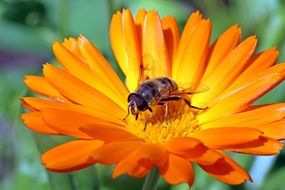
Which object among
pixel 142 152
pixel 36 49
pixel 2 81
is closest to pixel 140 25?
pixel 142 152

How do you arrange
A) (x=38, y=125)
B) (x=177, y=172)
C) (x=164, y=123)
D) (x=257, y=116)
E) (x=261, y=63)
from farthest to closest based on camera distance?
(x=164, y=123) < (x=261, y=63) < (x=257, y=116) < (x=38, y=125) < (x=177, y=172)

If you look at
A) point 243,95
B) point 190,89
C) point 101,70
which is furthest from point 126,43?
point 243,95

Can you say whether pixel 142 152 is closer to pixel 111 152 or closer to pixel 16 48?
pixel 111 152

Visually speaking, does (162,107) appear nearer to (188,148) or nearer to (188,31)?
(188,31)

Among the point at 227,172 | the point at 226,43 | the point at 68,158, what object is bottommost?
the point at 68,158

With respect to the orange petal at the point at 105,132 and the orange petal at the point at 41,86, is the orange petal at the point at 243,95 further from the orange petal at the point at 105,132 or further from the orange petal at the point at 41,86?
the orange petal at the point at 41,86

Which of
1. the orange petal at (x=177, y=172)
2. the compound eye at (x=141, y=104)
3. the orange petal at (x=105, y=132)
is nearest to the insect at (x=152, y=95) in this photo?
the compound eye at (x=141, y=104)
